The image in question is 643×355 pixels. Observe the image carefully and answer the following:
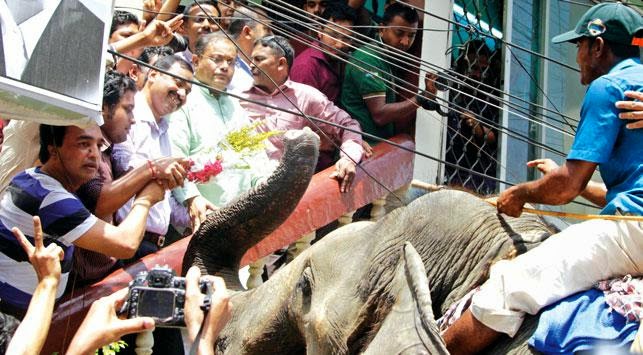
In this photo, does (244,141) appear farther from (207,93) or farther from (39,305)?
(39,305)

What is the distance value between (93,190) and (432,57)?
3489 millimetres

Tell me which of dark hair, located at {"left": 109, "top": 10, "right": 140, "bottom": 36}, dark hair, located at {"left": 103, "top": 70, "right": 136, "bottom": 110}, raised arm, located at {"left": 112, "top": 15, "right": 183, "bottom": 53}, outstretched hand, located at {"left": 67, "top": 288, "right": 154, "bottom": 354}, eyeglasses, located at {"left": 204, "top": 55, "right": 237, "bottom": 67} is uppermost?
outstretched hand, located at {"left": 67, "top": 288, "right": 154, "bottom": 354}

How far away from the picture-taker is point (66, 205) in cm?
556

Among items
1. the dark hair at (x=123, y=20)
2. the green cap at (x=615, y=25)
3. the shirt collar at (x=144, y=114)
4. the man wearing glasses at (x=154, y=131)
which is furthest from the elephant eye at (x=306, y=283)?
the dark hair at (x=123, y=20)

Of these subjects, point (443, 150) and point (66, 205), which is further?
point (443, 150)

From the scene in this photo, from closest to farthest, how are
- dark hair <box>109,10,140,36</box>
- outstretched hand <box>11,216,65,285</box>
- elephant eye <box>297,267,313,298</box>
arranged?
1. outstretched hand <box>11,216,65,285</box>
2. elephant eye <box>297,267,313,298</box>
3. dark hair <box>109,10,140,36</box>

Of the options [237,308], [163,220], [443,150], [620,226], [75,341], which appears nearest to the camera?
[75,341]

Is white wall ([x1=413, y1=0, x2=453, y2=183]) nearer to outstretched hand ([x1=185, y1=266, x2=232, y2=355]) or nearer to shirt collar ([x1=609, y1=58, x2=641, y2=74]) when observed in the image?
shirt collar ([x1=609, y1=58, x2=641, y2=74])

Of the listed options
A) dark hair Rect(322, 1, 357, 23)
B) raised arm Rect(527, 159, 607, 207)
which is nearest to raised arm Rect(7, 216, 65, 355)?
raised arm Rect(527, 159, 607, 207)

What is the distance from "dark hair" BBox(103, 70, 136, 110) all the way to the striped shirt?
0.69 meters

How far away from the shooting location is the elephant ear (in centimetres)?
378

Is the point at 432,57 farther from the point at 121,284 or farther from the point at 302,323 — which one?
the point at 302,323

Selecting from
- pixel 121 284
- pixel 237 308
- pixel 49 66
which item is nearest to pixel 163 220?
pixel 121 284

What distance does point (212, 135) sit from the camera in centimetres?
697
